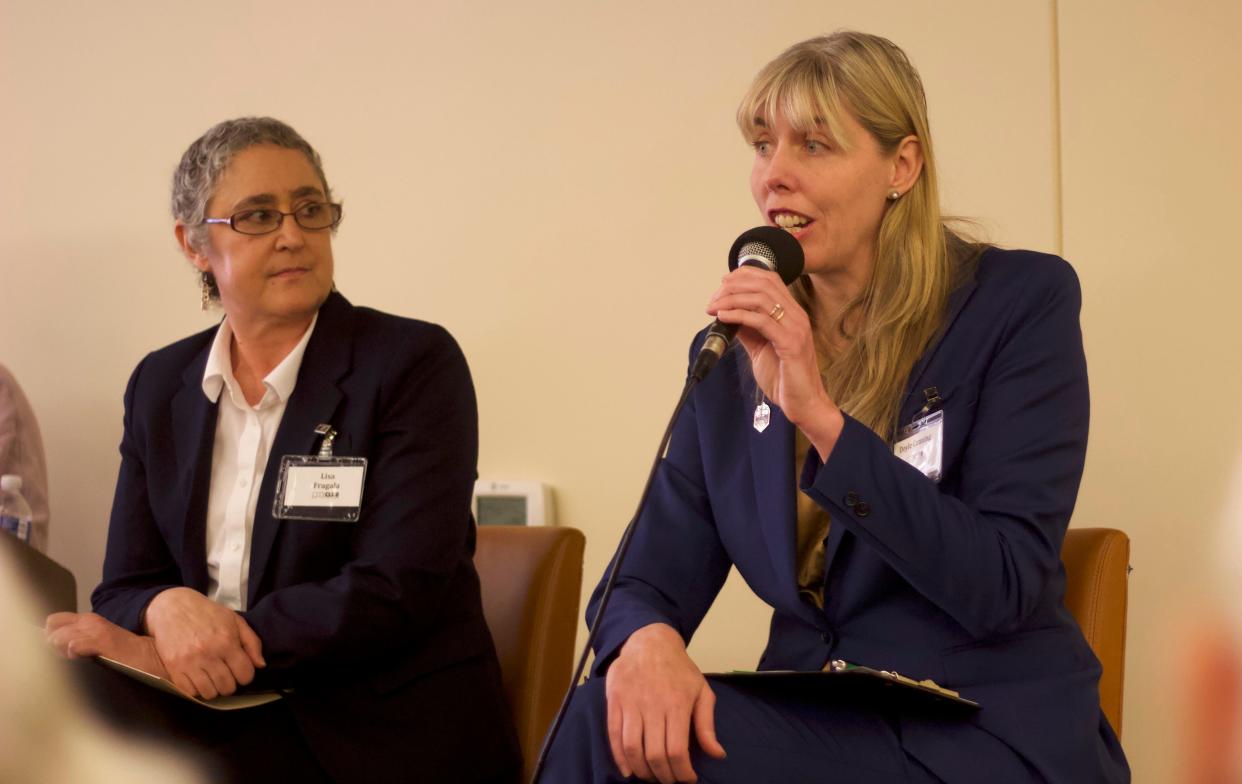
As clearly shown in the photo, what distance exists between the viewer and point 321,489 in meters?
2.29

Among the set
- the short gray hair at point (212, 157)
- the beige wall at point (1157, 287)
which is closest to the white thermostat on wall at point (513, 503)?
the short gray hair at point (212, 157)

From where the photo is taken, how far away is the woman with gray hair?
2.12 m

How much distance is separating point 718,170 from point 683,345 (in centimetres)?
43

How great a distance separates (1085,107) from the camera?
9.28ft

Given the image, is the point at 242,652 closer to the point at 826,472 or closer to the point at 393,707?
the point at 393,707

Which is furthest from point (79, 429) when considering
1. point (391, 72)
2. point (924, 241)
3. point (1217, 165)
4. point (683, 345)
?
point (1217, 165)

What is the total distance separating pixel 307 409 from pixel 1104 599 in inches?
54.7

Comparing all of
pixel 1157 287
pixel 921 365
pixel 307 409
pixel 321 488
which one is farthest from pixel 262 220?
pixel 1157 287

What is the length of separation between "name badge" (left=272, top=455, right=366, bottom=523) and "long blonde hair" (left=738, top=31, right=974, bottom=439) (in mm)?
883

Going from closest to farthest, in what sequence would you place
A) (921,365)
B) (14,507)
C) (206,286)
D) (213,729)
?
(921,365) < (213,729) < (206,286) < (14,507)

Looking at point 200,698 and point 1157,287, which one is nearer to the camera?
point 200,698

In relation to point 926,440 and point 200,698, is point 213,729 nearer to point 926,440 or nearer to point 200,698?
point 200,698

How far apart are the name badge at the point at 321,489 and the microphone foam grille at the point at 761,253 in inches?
37.7

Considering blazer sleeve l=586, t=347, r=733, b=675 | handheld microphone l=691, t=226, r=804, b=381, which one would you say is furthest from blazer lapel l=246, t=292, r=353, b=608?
handheld microphone l=691, t=226, r=804, b=381
